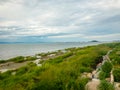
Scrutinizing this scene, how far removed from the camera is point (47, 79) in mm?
10242

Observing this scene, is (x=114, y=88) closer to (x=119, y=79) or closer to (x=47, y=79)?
(x=119, y=79)

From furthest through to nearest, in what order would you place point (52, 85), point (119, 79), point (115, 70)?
point (115, 70), point (119, 79), point (52, 85)

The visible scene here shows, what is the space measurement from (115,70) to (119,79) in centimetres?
100

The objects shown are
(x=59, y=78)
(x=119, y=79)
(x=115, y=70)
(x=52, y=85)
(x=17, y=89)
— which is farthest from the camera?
(x=115, y=70)

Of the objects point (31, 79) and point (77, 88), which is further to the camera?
point (31, 79)

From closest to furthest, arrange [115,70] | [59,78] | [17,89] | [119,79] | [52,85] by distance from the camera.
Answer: [17,89] < [52,85] < [59,78] < [119,79] < [115,70]

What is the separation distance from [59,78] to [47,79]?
26.1 inches

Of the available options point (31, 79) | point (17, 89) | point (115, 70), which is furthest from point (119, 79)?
point (17, 89)

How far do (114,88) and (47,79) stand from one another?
3.44 m

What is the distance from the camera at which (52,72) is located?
11.6 m

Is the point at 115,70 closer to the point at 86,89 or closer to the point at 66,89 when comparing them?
the point at 86,89

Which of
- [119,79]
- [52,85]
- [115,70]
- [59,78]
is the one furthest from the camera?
[115,70]

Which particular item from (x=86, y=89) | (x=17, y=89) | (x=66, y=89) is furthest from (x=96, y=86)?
(x=17, y=89)

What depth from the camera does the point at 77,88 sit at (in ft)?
30.9
